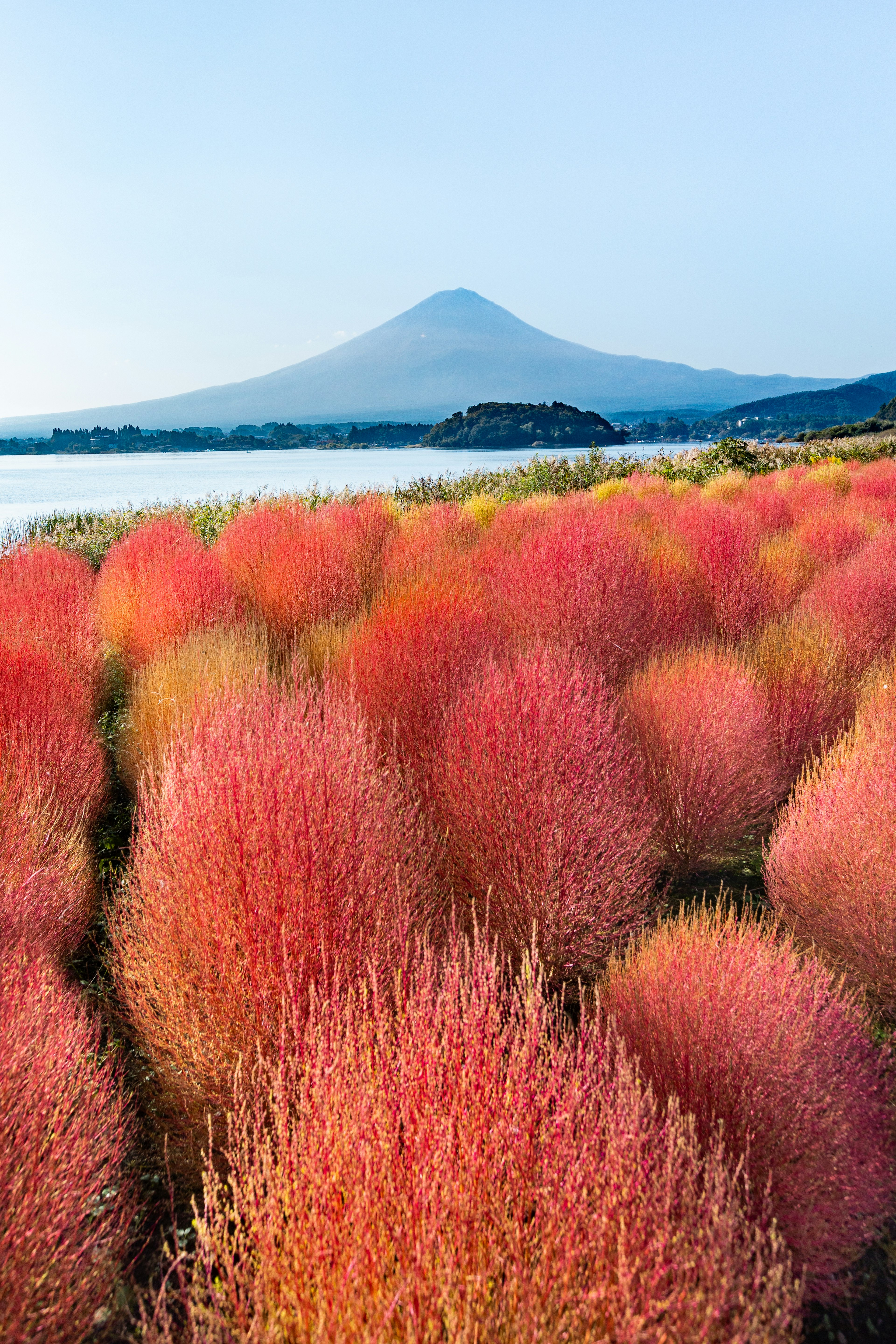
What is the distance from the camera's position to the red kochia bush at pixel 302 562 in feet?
27.7

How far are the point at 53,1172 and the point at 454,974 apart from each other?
1.16 metres

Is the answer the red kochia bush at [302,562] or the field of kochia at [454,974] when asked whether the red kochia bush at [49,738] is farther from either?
the red kochia bush at [302,562]

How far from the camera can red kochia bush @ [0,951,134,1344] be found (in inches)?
73.8

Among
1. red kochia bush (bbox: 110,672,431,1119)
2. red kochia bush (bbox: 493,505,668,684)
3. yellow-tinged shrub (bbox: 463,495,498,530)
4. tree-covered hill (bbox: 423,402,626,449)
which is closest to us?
red kochia bush (bbox: 110,672,431,1119)

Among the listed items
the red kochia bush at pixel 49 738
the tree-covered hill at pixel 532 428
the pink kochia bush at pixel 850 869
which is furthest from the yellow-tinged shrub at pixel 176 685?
the tree-covered hill at pixel 532 428

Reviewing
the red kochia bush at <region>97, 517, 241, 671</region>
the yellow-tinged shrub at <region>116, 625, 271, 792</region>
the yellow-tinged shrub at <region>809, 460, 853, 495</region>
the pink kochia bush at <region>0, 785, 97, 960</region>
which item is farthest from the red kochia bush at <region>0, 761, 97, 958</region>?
the yellow-tinged shrub at <region>809, 460, 853, 495</region>

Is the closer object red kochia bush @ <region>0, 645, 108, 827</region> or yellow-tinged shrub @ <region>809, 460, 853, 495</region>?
red kochia bush @ <region>0, 645, 108, 827</region>

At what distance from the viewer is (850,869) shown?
395 centimetres

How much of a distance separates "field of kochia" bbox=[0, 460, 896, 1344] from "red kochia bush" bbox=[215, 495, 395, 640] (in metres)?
0.87

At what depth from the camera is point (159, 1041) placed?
121 inches

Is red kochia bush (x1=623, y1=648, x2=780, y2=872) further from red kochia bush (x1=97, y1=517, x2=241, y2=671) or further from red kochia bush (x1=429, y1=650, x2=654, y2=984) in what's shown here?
red kochia bush (x1=97, y1=517, x2=241, y2=671)

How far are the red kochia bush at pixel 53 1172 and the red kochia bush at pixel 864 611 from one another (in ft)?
22.0

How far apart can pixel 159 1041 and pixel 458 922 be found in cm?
154

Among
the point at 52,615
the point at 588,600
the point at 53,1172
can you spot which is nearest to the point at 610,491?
the point at 588,600
